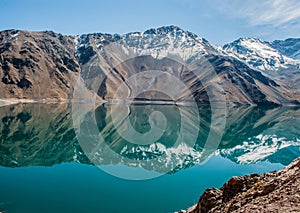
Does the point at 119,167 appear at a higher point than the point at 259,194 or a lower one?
lower

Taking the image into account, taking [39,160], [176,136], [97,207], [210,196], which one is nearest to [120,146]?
[39,160]

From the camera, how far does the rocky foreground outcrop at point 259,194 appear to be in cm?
714

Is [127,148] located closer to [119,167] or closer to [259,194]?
[119,167]

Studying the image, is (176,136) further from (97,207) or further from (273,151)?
(97,207)

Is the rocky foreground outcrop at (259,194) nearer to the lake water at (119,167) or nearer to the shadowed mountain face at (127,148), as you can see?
the lake water at (119,167)

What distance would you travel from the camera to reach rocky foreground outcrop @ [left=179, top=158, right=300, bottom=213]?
7145 mm

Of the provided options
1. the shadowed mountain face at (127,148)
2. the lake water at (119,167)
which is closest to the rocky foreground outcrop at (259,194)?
the lake water at (119,167)

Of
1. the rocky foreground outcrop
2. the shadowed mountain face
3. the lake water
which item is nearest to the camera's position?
the rocky foreground outcrop

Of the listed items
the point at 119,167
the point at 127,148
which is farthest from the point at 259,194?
the point at 127,148

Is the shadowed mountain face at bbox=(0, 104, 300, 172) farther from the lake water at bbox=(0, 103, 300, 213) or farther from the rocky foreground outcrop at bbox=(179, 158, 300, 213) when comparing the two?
the rocky foreground outcrop at bbox=(179, 158, 300, 213)

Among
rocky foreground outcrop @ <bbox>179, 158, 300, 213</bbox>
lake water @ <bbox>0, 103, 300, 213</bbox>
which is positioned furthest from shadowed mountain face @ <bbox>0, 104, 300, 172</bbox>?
rocky foreground outcrop @ <bbox>179, 158, 300, 213</bbox>

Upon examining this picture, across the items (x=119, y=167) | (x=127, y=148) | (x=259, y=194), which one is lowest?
(x=119, y=167)

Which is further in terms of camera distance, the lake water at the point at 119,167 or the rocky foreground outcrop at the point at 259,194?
the lake water at the point at 119,167

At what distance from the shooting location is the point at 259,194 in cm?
830
